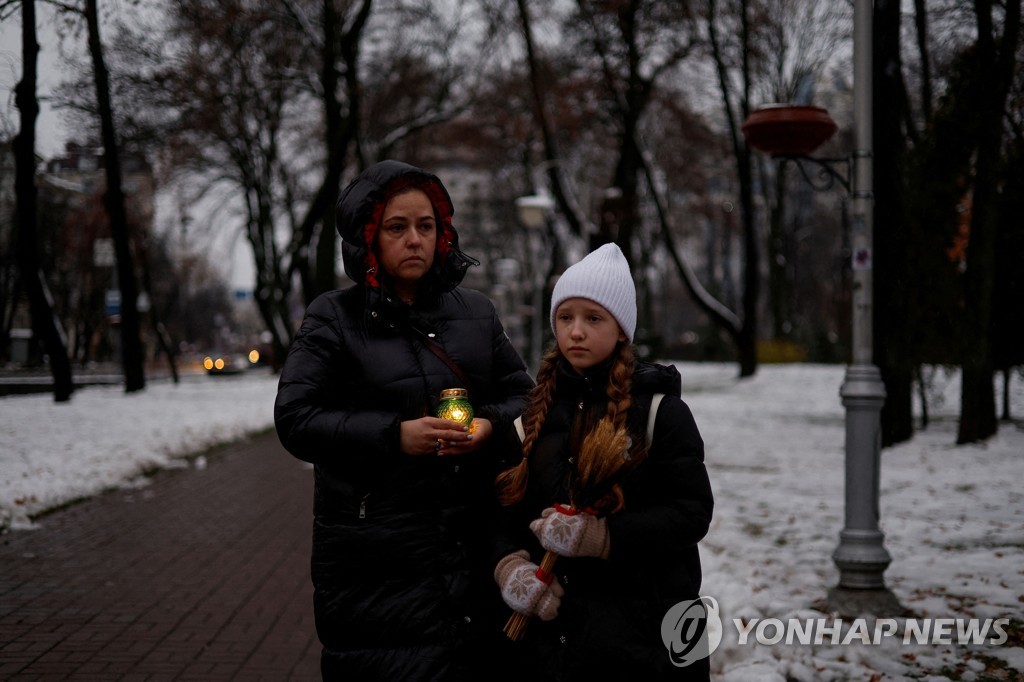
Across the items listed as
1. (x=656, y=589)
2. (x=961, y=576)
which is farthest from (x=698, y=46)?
(x=656, y=589)

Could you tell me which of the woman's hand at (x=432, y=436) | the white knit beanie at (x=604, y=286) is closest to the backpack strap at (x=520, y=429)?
the woman's hand at (x=432, y=436)

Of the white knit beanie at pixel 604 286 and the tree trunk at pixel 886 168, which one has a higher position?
the tree trunk at pixel 886 168

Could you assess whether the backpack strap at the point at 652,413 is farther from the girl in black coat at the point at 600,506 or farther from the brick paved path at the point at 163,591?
the brick paved path at the point at 163,591

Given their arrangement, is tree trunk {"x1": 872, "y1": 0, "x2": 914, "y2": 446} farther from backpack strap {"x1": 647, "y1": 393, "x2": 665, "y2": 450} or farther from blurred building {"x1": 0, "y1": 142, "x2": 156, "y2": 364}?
blurred building {"x1": 0, "y1": 142, "x2": 156, "y2": 364}

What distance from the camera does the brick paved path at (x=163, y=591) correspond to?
5082 mm

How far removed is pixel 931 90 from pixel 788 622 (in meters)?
13.9

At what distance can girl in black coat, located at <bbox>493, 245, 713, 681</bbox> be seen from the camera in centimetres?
261

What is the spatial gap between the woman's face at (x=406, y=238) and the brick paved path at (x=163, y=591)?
2717 millimetres

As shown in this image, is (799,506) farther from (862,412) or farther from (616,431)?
(616,431)

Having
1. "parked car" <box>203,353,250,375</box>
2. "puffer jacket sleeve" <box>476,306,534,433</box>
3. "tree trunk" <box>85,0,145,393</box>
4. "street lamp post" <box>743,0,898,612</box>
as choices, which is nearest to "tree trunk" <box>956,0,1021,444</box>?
"street lamp post" <box>743,0,898,612</box>

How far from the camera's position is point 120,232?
22.2m

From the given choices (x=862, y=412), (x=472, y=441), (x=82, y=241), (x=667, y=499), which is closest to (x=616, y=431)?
(x=667, y=499)

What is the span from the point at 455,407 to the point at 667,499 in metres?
0.61

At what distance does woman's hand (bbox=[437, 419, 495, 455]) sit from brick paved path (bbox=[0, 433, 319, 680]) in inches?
103
